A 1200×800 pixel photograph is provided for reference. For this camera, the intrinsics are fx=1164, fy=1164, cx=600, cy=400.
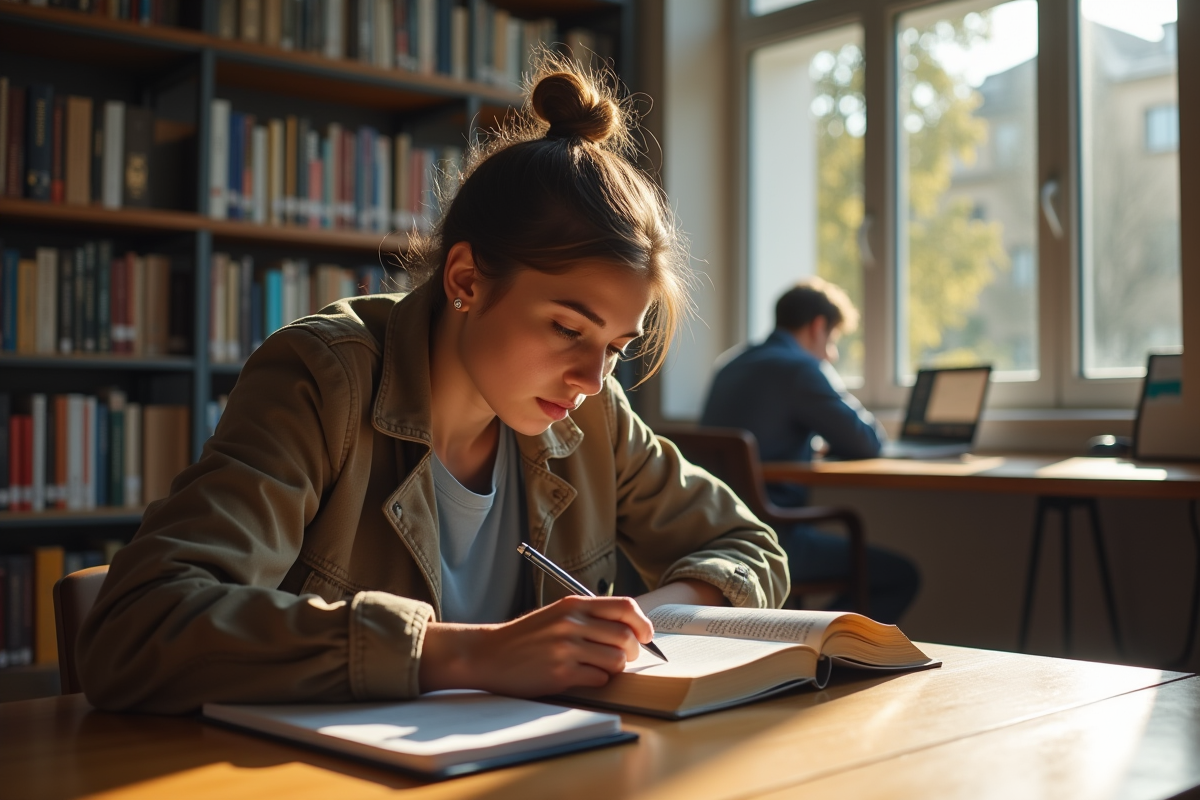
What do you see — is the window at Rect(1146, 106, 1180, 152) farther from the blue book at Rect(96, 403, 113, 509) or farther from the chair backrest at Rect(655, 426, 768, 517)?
the blue book at Rect(96, 403, 113, 509)

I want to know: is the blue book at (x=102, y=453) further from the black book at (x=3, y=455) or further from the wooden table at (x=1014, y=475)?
the wooden table at (x=1014, y=475)

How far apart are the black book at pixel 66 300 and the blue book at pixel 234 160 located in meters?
0.43

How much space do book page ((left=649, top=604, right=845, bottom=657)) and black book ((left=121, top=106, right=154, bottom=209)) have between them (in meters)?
2.41

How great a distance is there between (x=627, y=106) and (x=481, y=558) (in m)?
3.00

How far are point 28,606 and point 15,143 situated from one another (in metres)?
1.14

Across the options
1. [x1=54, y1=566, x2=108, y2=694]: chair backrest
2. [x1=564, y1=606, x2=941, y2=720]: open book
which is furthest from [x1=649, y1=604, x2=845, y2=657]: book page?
[x1=54, y1=566, x2=108, y2=694]: chair backrest

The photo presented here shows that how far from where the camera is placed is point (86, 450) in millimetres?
2947

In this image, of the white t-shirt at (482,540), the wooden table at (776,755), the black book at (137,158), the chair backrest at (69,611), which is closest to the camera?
the wooden table at (776,755)

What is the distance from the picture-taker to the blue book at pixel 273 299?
3234mm

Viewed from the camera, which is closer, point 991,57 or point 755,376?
point 755,376

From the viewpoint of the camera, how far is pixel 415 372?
47.7 inches

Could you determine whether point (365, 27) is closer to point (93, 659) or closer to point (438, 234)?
point (438, 234)

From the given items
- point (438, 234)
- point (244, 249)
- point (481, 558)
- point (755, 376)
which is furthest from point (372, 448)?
point (244, 249)

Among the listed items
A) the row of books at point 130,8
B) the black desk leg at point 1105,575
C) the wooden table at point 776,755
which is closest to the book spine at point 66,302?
the row of books at point 130,8
